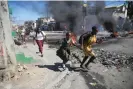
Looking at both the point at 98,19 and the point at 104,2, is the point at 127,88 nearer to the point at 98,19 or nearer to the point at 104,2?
the point at 98,19

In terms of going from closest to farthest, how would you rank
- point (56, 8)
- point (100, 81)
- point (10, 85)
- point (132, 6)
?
point (10, 85), point (100, 81), point (132, 6), point (56, 8)

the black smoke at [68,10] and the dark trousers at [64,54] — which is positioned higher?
the black smoke at [68,10]

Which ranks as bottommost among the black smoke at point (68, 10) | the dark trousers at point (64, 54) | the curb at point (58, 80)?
the curb at point (58, 80)

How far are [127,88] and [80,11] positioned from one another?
26245 mm

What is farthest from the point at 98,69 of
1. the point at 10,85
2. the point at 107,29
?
the point at 107,29

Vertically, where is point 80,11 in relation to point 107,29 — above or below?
above

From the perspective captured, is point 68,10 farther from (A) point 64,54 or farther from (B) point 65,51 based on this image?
(A) point 64,54

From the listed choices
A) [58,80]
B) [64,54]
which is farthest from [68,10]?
[58,80]

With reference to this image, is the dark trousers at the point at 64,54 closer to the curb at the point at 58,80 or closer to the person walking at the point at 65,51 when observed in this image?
the person walking at the point at 65,51

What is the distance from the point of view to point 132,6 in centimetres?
2034

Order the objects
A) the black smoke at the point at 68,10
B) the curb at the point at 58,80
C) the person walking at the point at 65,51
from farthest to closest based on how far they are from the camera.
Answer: the black smoke at the point at 68,10 → the person walking at the point at 65,51 → the curb at the point at 58,80

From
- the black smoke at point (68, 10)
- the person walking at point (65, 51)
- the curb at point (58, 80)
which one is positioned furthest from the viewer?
the black smoke at point (68, 10)

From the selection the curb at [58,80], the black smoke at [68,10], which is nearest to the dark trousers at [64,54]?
the curb at [58,80]

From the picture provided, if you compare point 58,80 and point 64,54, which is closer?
point 58,80
